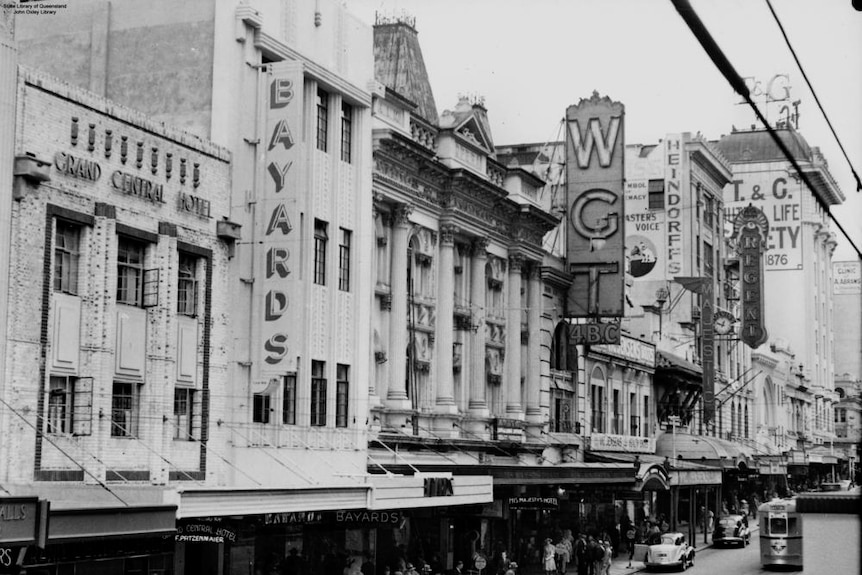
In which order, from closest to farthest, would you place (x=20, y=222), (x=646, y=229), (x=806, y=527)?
1. (x=806, y=527)
2. (x=20, y=222)
3. (x=646, y=229)

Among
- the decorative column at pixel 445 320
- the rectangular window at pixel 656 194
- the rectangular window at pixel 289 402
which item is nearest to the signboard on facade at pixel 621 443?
the decorative column at pixel 445 320

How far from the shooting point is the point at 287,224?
29.4m

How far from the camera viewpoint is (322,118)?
33.8 m

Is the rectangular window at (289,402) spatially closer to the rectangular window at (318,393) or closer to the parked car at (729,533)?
the rectangular window at (318,393)

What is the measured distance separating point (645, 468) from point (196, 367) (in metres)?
28.7

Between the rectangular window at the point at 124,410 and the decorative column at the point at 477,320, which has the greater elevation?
the decorative column at the point at 477,320

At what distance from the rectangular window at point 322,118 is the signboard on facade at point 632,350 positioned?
26.3 meters

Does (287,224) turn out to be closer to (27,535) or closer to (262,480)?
(262,480)

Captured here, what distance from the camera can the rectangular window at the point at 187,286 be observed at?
28.2 meters

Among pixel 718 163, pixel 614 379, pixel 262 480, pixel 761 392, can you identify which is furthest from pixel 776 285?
pixel 262 480

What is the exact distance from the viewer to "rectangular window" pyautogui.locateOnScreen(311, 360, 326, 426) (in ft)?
Answer: 107

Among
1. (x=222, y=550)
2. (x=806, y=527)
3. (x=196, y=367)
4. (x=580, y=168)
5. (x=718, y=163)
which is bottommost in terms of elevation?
(x=222, y=550)

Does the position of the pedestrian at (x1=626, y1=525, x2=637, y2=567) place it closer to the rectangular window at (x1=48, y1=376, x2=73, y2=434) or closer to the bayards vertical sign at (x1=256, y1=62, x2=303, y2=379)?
the bayards vertical sign at (x1=256, y1=62, x2=303, y2=379)

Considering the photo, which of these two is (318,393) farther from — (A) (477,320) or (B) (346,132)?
(A) (477,320)
